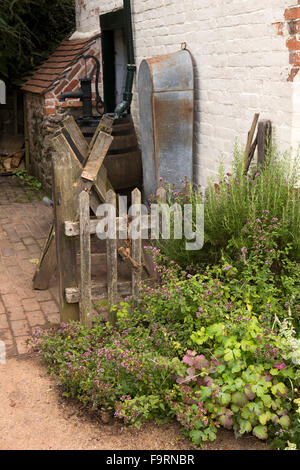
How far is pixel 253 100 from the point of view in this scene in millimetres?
4867

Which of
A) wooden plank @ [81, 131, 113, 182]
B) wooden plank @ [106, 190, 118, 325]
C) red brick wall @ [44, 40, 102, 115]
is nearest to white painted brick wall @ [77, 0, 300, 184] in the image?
wooden plank @ [81, 131, 113, 182]

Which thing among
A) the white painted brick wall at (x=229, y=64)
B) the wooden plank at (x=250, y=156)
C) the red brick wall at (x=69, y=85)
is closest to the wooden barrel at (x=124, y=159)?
the white painted brick wall at (x=229, y=64)

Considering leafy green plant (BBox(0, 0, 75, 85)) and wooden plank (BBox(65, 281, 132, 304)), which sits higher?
leafy green plant (BBox(0, 0, 75, 85))

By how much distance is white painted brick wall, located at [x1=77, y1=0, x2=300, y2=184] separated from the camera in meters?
4.46

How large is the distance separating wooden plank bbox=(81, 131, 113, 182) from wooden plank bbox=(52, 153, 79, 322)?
278 mm

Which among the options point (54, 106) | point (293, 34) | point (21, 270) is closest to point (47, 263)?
point (21, 270)

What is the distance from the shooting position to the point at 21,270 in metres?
5.82

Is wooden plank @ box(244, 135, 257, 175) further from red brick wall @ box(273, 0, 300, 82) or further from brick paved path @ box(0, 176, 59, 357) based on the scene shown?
brick paved path @ box(0, 176, 59, 357)

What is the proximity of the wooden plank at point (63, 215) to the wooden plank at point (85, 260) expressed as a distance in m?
0.14

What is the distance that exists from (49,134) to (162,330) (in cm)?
589

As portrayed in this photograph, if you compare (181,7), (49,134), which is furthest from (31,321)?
(49,134)

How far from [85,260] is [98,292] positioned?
0.98ft

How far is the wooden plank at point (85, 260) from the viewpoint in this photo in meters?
4.15
